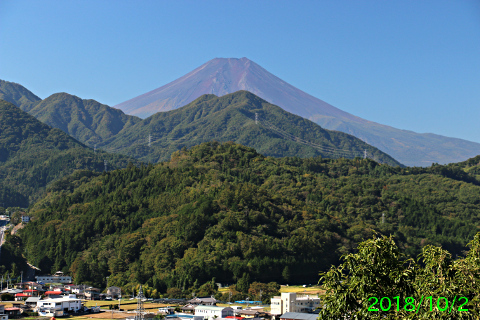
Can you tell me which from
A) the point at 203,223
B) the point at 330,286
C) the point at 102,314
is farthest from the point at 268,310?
the point at 330,286

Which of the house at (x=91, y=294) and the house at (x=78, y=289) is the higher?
the house at (x=78, y=289)

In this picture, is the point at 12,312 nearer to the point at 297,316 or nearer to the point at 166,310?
the point at 166,310

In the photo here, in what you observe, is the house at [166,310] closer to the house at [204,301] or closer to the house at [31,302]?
the house at [204,301]

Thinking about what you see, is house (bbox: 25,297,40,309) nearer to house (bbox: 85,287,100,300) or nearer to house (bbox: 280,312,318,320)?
house (bbox: 85,287,100,300)

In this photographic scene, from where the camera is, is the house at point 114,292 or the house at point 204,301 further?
the house at point 114,292

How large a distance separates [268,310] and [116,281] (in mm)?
23124

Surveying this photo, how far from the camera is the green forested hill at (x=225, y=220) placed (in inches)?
2692

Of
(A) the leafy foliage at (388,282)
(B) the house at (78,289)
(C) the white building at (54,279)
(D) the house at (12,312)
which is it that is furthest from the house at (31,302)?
(A) the leafy foliage at (388,282)

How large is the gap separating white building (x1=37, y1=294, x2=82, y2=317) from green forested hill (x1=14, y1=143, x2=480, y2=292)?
15.3 meters

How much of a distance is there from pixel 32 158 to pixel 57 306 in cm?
11409

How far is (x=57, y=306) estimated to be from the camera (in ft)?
154

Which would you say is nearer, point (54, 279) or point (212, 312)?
point (212, 312)

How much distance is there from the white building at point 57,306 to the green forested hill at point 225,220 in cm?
1530
